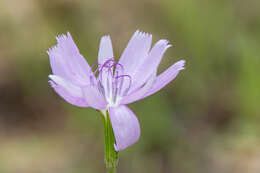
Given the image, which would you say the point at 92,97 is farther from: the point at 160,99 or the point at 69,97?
the point at 160,99

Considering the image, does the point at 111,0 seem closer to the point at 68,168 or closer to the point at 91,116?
the point at 91,116

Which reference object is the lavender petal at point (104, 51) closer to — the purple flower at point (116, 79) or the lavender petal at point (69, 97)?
the purple flower at point (116, 79)

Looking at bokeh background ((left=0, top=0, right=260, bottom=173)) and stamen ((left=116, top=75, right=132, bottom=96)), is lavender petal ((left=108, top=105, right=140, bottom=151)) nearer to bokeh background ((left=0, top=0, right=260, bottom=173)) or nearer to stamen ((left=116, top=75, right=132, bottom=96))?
stamen ((left=116, top=75, right=132, bottom=96))

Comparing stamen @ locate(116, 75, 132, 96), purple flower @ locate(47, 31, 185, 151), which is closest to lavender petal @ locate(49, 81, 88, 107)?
purple flower @ locate(47, 31, 185, 151)

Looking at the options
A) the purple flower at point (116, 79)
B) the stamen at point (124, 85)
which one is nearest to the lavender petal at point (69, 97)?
the purple flower at point (116, 79)

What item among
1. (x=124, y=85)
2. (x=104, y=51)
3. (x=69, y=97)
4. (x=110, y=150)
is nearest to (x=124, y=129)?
(x=110, y=150)

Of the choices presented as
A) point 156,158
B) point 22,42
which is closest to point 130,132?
point 156,158
